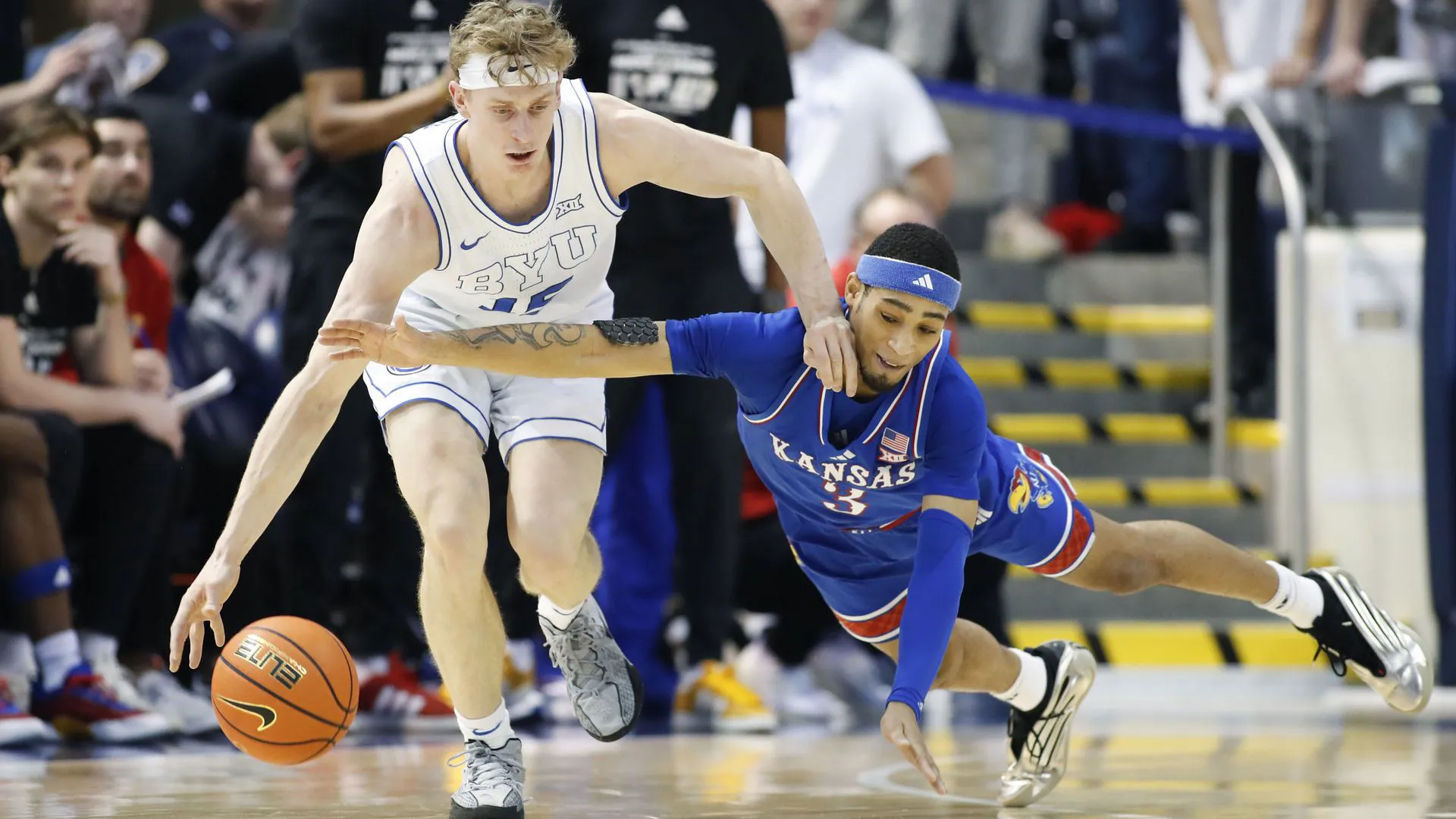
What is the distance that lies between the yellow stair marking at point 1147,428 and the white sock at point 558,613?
5078 millimetres

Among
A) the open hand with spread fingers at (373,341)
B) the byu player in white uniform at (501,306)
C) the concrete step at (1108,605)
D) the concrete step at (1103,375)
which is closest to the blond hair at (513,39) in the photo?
the byu player in white uniform at (501,306)

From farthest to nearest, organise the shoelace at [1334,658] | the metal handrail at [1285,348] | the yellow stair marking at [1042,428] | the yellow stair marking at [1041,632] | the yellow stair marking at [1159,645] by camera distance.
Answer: the yellow stair marking at [1042,428] < the metal handrail at [1285,348] < the yellow stair marking at [1159,645] < the yellow stair marking at [1041,632] < the shoelace at [1334,658]

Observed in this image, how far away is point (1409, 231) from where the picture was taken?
9516 millimetres

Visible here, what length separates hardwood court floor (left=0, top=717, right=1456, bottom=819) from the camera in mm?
5188

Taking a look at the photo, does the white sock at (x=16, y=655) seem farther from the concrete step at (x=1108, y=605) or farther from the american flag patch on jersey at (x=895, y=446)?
the concrete step at (x=1108, y=605)

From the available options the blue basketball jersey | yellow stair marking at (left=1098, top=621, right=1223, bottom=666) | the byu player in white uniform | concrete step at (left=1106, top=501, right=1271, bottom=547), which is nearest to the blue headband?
the byu player in white uniform

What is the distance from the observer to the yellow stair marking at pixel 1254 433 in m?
9.91

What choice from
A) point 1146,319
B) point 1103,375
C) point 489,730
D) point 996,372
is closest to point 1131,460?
point 1103,375

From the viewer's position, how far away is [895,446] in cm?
520

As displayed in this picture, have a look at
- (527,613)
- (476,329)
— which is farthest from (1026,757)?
(527,613)

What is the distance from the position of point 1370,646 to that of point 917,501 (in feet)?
5.30

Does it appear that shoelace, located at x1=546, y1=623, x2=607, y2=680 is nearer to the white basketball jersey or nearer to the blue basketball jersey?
the blue basketball jersey

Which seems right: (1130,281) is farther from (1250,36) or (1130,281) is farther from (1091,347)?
(1250,36)

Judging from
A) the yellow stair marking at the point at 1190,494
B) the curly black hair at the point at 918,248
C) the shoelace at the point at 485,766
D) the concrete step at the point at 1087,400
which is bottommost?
the yellow stair marking at the point at 1190,494
